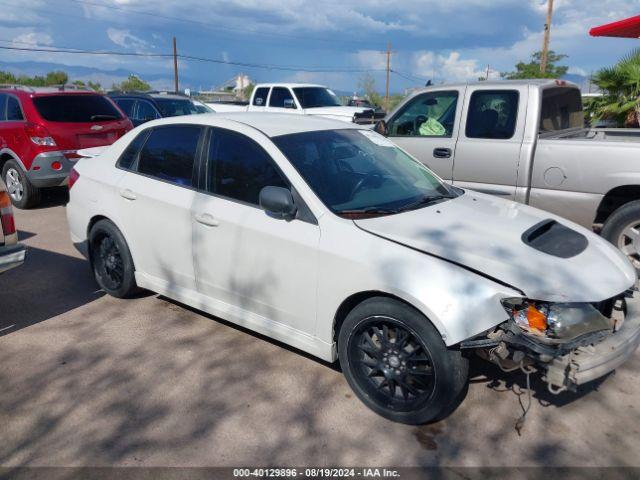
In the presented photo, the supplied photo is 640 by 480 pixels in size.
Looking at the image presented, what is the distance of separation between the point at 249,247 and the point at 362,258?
90 centimetres

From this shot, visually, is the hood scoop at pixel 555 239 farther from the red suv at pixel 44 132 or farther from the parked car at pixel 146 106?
the parked car at pixel 146 106

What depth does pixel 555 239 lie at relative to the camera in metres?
3.61

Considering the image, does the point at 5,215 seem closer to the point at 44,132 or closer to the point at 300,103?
the point at 44,132

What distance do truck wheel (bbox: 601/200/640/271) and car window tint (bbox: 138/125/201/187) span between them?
4.09 m

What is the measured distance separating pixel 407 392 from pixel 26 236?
19.1 ft

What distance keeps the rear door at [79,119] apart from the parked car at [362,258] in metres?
3.88

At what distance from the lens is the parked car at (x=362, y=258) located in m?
3.01

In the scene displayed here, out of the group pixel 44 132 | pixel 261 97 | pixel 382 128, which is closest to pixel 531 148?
pixel 382 128

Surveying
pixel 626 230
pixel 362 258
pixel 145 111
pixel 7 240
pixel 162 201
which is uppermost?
pixel 145 111

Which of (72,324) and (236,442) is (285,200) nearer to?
(236,442)

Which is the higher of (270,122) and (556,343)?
(270,122)

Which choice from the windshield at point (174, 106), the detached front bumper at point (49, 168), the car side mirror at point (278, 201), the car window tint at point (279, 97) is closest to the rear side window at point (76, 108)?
the detached front bumper at point (49, 168)

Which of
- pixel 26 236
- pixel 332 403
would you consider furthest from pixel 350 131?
pixel 26 236

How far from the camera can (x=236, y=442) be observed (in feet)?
10.3
